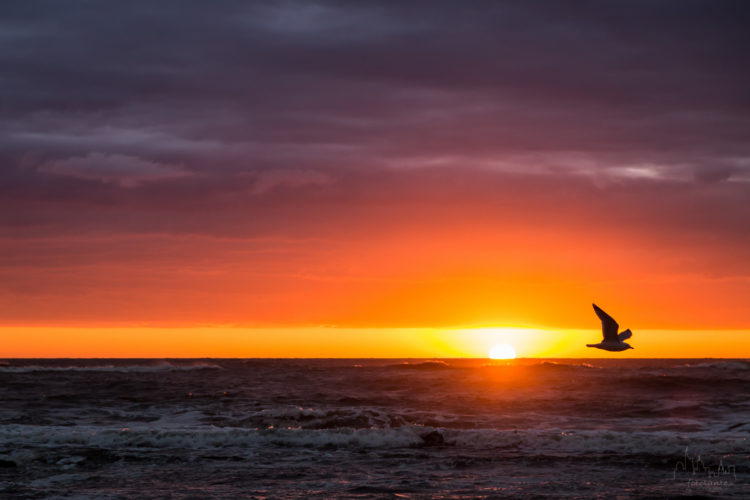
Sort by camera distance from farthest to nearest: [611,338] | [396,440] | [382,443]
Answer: [611,338] → [396,440] → [382,443]

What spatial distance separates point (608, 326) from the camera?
2361 centimetres

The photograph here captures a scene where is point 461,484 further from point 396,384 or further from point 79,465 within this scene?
point 396,384

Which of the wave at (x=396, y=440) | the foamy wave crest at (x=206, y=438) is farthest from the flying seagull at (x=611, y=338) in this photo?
the foamy wave crest at (x=206, y=438)

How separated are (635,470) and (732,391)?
23.7 m

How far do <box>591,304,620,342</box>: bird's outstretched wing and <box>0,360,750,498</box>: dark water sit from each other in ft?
9.44

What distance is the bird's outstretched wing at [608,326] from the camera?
23188 millimetres

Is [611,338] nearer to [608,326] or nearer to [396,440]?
[608,326]

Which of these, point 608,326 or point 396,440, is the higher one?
point 608,326

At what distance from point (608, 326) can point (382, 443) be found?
25.2ft

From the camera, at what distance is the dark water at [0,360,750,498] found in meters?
16.4

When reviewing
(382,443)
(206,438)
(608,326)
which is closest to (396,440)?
(382,443)

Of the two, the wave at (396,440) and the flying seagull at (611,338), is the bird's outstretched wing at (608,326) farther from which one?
the wave at (396,440)

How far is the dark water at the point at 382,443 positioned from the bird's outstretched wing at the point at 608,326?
2.88 meters

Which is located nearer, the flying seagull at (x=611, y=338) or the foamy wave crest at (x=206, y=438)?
the foamy wave crest at (x=206, y=438)
